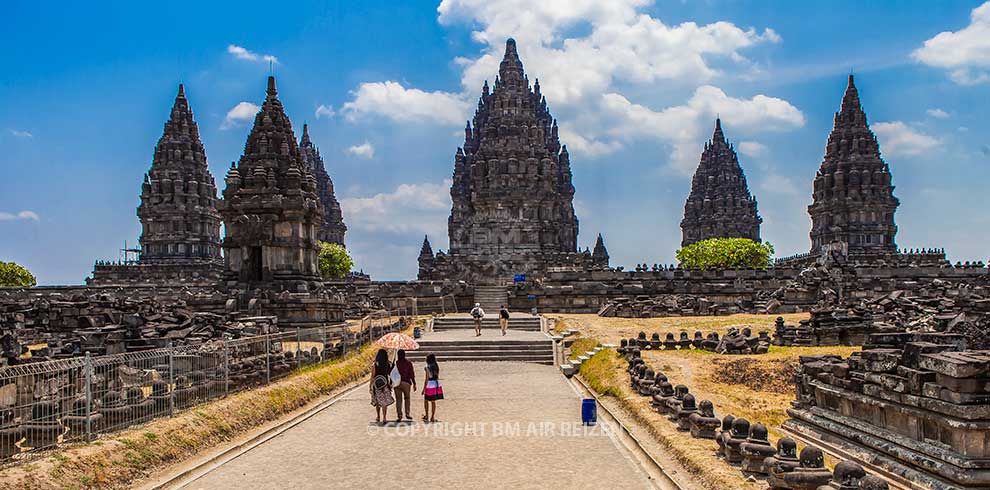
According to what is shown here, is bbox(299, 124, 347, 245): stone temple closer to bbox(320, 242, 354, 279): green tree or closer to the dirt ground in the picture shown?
bbox(320, 242, 354, 279): green tree

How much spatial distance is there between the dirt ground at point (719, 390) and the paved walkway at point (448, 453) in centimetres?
89

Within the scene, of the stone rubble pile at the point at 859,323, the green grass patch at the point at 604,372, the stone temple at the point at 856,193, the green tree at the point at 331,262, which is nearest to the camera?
the green grass patch at the point at 604,372

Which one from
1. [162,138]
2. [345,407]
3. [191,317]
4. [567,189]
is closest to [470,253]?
[567,189]

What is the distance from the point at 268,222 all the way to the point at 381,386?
20.7m

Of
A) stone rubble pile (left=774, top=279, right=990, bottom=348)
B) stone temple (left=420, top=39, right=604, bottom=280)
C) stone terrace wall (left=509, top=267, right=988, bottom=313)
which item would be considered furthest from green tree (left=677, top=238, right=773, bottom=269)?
stone rubble pile (left=774, top=279, right=990, bottom=348)

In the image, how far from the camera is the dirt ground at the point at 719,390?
1073cm

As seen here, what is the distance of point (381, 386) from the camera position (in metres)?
14.7

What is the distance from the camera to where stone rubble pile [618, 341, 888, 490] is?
26.0ft

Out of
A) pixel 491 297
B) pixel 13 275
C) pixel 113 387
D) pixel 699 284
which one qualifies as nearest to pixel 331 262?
pixel 13 275

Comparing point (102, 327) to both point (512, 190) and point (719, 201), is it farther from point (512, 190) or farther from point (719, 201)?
point (719, 201)

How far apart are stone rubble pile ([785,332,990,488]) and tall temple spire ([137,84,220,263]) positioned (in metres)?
67.0

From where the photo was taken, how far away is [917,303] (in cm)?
3081

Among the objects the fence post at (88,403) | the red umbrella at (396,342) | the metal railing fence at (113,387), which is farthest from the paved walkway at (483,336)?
the fence post at (88,403)

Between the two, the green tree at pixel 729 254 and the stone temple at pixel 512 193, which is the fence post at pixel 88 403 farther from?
the green tree at pixel 729 254
